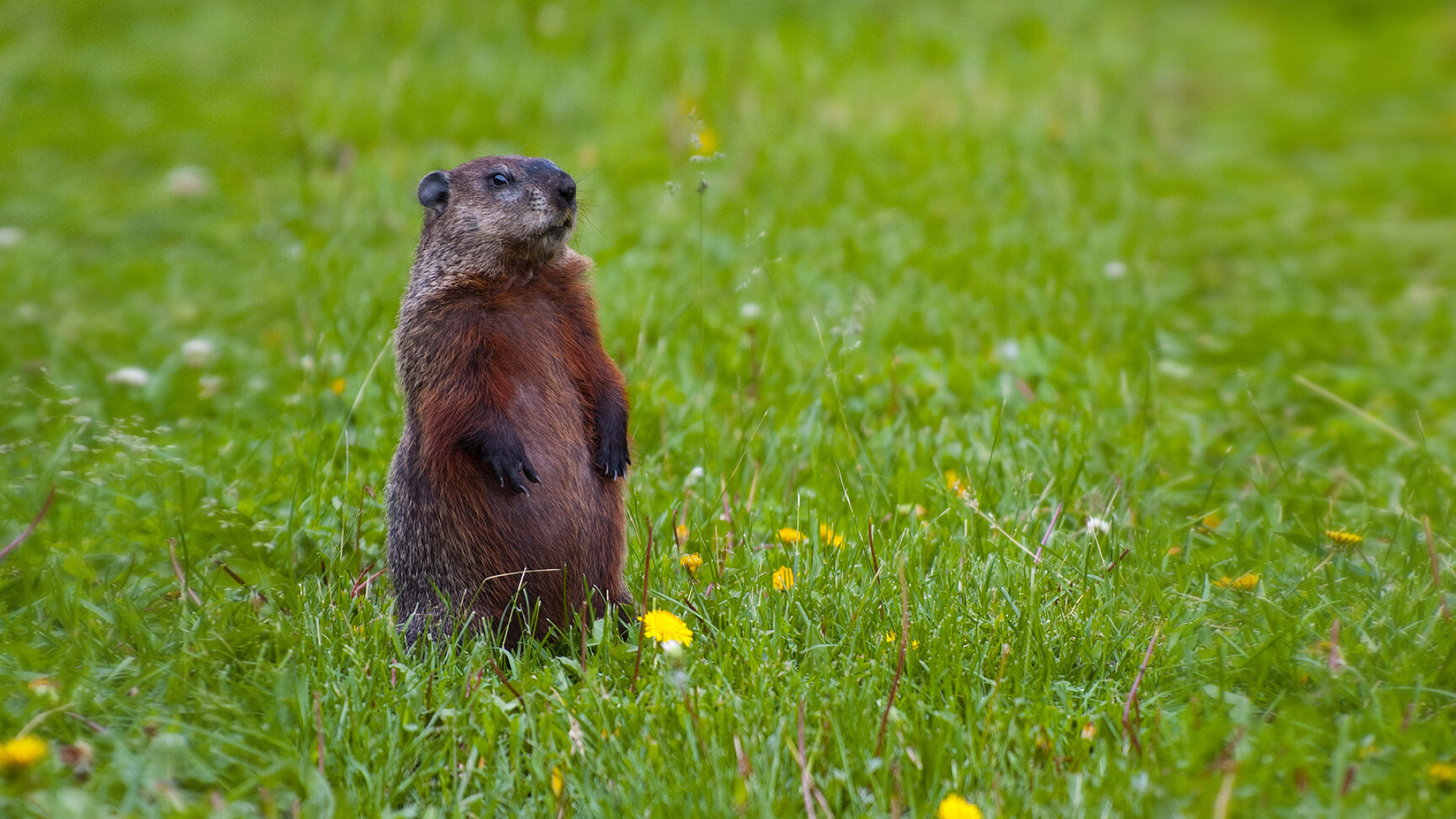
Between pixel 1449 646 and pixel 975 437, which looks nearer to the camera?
pixel 1449 646

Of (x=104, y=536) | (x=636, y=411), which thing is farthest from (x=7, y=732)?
(x=636, y=411)

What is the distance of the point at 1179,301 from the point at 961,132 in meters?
1.86

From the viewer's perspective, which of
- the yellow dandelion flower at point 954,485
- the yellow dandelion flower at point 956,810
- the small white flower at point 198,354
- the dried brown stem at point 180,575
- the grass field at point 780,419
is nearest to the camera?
the yellow dandelion flower at point 956,810

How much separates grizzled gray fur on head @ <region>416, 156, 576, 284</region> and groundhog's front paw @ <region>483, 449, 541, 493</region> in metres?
0.55

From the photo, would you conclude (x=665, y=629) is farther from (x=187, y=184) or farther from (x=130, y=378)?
(x=187, y=184)

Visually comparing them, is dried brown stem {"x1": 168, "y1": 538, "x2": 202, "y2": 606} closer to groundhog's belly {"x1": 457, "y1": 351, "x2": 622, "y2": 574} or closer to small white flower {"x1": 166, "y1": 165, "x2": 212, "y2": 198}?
groundhog's belly {"x1": 457, "y1": 351, "x2": 622, "y2": 574}

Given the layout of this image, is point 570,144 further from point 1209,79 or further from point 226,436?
point 1209,79

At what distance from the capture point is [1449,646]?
249cm

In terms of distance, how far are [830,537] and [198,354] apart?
2774 millimetres

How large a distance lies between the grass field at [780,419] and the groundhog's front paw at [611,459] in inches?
10.7

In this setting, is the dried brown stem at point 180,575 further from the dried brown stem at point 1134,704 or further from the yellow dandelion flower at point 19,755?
the dried brown stem at point 1134,704

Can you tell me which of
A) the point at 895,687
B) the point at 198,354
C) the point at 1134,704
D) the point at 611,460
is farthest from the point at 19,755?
the point at 198,354

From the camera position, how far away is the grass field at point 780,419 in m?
2.31

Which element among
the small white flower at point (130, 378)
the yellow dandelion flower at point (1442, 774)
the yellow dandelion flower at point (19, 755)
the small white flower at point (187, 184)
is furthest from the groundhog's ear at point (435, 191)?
the small white flower at point (187, 184)
